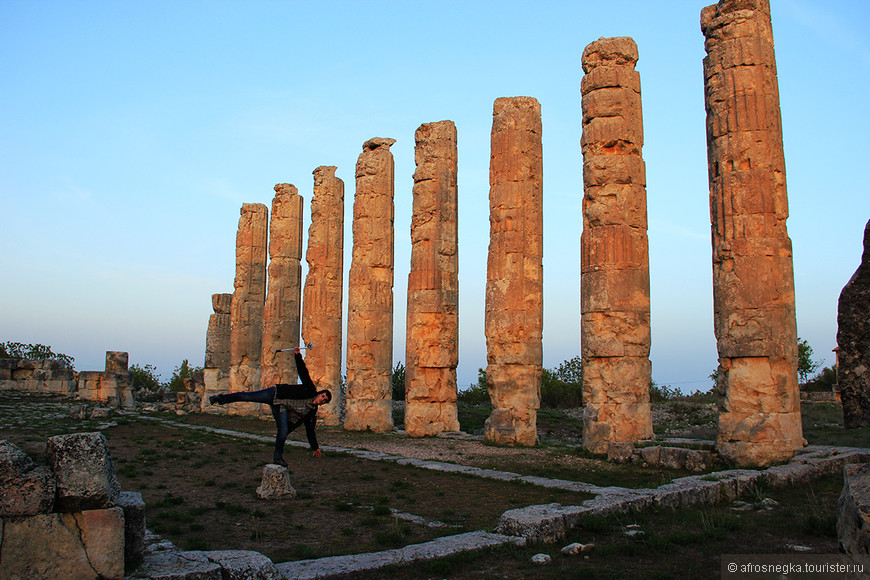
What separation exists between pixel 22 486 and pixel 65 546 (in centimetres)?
50

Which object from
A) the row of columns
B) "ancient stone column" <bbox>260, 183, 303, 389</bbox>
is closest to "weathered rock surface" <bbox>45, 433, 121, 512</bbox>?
the row of columns

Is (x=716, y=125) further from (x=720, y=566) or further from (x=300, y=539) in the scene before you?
(x=300, y=539)

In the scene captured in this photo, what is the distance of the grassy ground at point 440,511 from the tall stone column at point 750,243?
1471 millimetres

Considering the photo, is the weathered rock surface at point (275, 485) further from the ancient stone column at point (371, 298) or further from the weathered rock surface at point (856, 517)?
the ancient stone column at point (371, 298)

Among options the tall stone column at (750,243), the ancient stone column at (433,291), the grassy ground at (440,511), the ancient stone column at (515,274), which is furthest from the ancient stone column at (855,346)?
the ancient stone column at (433,291)

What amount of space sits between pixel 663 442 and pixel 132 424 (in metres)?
16.2

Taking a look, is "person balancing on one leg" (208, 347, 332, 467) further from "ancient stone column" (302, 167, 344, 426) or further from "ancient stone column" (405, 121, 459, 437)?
"ancient stone column" (302, 167, 344, 426)

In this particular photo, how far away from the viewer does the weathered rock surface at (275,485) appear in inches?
348

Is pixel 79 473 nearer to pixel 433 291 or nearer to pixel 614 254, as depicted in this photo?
pixel 614 254

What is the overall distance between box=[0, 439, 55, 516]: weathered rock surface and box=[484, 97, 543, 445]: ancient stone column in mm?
Answer: 11795

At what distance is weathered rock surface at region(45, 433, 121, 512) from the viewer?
4609 millimetres

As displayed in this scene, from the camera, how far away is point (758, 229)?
11.6m

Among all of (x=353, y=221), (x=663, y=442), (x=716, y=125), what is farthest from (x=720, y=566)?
(x=353, y=221)

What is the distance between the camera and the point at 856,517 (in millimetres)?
3605
